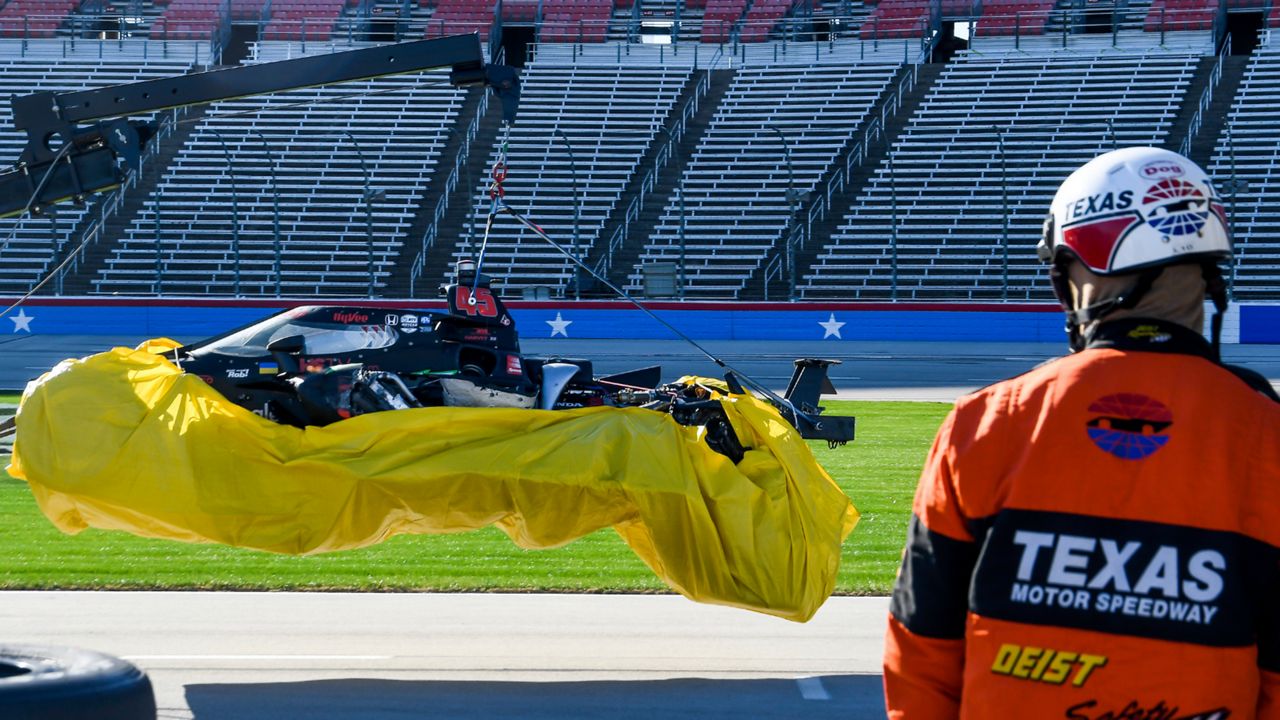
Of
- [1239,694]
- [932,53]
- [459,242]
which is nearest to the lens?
[1239,694]

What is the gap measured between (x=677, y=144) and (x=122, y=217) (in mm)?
15192

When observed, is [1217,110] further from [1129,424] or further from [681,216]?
[1129,424]

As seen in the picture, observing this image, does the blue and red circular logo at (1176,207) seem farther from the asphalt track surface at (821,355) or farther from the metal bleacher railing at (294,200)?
the metal bleacher railing at (294,200)

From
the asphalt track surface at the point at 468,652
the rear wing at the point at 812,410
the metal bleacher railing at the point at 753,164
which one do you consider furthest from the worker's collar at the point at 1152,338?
the metal bleacher railing at the point at 753,164

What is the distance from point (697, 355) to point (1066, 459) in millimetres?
28926

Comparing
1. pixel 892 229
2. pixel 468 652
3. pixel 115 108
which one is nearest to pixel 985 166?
pixel 892 229

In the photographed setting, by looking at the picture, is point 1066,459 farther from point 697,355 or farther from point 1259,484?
point 697,355

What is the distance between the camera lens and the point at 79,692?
4.29 metres

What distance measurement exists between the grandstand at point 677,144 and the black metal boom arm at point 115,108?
22.5 m

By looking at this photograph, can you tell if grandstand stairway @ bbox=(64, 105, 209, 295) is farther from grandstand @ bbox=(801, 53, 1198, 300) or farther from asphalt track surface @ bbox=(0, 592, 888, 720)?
asphalt track surface @ bbox=(0, 592, 888, 720)

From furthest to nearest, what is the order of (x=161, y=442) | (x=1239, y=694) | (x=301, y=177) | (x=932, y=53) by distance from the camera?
(x=932, y=53)
(x=301, y=177)
(x=161, y=442)
(x=1239, y=694)

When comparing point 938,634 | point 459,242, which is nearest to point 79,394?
point 938,634

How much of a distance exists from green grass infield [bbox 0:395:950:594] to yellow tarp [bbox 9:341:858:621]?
227 cm

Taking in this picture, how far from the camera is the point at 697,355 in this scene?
103 ft
